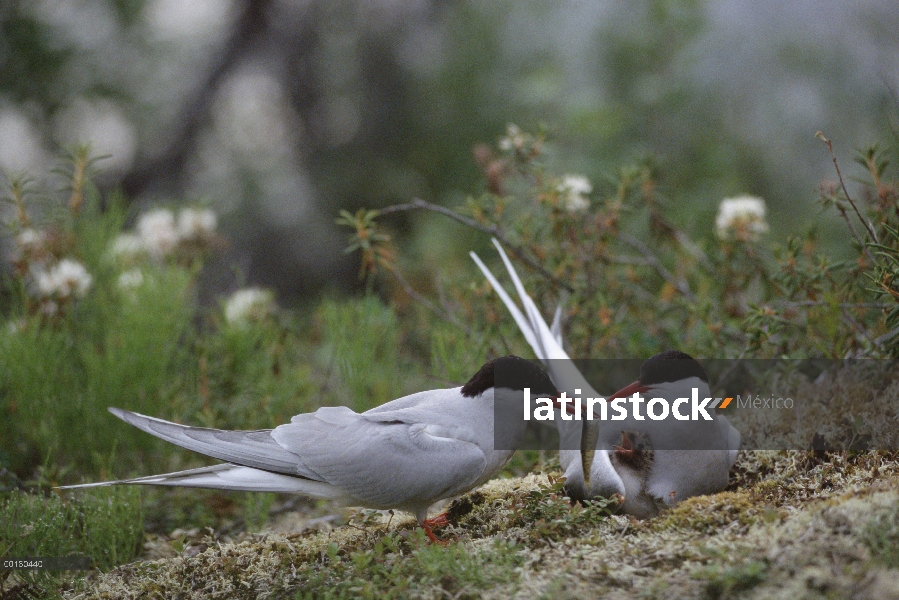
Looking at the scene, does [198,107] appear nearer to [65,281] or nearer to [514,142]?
[65,281]

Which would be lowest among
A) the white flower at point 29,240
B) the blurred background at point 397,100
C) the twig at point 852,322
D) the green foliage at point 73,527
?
the green foliage at point 73,527

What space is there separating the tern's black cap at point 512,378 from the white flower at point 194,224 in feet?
7.55

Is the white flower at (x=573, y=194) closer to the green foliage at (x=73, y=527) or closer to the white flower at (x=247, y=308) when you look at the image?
the white flower at (x=247, y=308)

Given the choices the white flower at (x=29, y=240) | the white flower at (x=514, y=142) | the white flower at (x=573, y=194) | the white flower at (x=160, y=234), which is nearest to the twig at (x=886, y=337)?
the white flower at (x=573, y=194)

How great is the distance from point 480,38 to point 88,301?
4.83m

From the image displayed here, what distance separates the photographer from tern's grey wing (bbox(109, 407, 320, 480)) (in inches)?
94.2

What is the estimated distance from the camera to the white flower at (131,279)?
3.87 metres

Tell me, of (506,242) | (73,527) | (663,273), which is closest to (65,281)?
(73,527)

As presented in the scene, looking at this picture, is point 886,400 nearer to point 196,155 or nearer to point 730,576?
point 730,576

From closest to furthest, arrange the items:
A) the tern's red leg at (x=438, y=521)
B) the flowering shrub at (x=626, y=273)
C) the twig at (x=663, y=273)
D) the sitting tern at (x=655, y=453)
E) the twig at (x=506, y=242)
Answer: the sitting tern at (x=655, y=453), the tern's red leg at (x=438, y=521), the flowering shrub at (x=626, y=273), the twig at (x=506, y=242), the twig at (x=663, y=273)

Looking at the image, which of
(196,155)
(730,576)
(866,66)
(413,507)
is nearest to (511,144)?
(413,507)

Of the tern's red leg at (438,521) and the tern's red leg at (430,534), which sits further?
the tern's red leg at (438,521)

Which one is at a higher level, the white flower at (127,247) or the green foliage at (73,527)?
the white flower at (127,247)

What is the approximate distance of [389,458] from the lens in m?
2.35
